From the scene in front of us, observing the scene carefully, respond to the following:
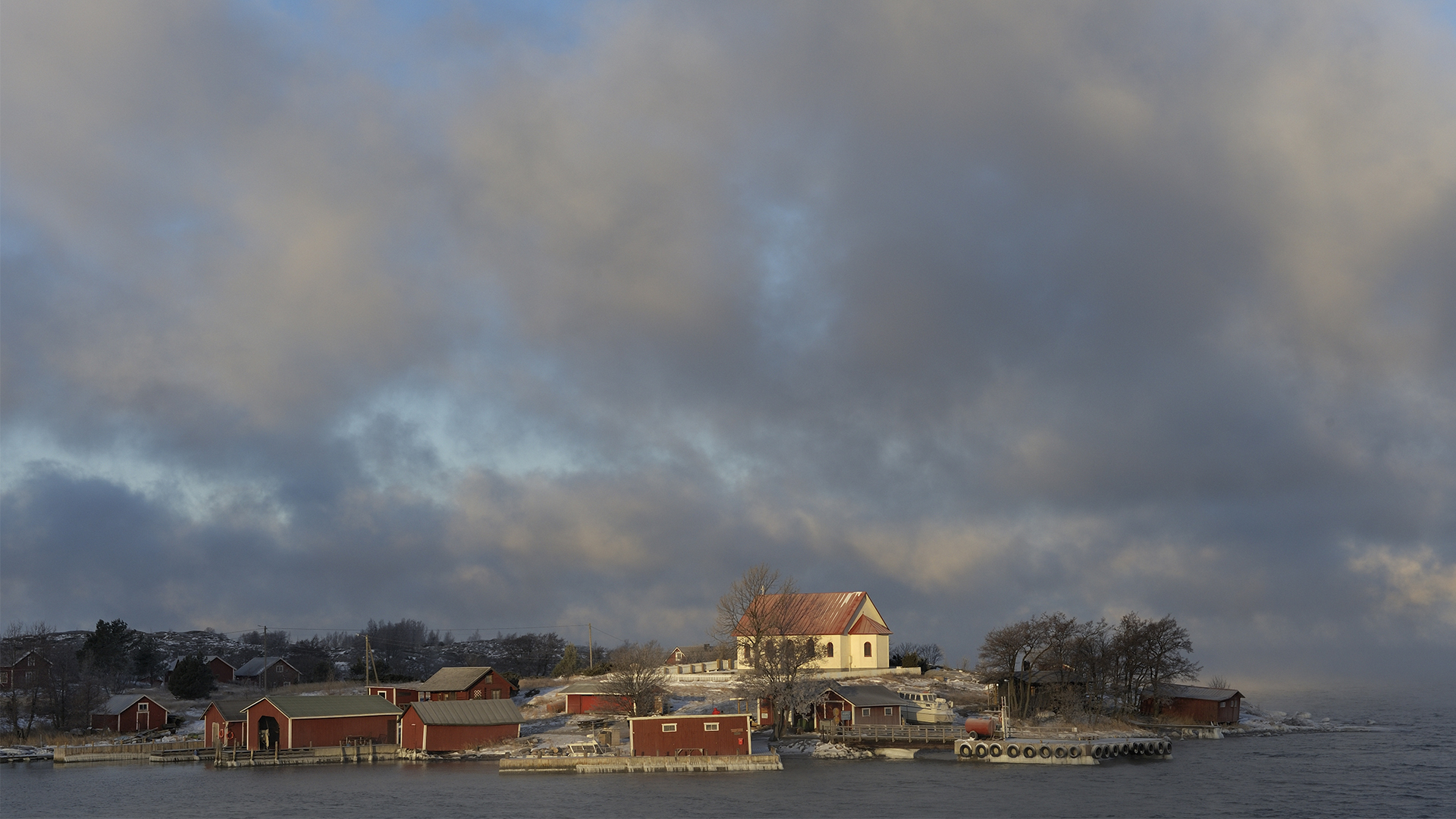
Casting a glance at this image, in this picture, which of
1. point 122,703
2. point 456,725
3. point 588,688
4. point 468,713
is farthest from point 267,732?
point 588,688

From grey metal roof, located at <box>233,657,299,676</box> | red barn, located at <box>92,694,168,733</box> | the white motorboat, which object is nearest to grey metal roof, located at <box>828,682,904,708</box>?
the white motorboat

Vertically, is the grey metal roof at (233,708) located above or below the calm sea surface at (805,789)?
above

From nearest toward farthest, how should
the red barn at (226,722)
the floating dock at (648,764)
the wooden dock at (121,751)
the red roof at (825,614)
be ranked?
the floating dock at (648,764)
the wooden dock at (121,751)
the red barn at (226,722)
the red roof at (825,614)

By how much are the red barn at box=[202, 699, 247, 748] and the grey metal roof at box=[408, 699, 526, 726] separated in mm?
11227

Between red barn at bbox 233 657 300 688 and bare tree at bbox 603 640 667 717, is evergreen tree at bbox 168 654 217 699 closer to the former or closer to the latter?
red barn at bbox 233 657 300 688

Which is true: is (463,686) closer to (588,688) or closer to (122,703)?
(588,688)

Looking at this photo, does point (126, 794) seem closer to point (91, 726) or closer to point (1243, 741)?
point (91, 726)

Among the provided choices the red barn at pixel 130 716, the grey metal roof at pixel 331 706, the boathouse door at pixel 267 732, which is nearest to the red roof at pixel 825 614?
the grey metal roof at pixel 331 706

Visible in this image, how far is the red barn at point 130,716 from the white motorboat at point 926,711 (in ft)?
172

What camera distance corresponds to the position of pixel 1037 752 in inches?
2354

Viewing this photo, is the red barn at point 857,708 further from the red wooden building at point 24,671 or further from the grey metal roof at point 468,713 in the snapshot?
the red wooden building at point 24,671

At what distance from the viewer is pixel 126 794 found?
168 ft

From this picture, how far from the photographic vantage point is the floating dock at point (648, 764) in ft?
183

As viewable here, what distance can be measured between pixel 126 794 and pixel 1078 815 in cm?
4182
